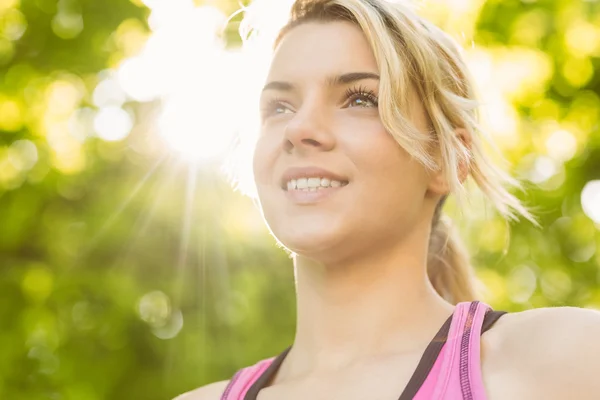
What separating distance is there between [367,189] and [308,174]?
19cm

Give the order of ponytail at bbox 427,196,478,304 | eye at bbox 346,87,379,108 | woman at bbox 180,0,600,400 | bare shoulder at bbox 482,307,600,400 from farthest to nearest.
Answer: ponytail at bbox 427,196,478,304 → eye at bbox 346,87,379,108 → woman at bbox 180,0,600,400 → bare shoulder at bbox 482,307,600,400

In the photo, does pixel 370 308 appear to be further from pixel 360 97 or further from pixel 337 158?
pixel 360 97

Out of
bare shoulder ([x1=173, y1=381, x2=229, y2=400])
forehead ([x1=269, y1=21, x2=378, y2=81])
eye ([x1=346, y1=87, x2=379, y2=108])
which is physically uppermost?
forehead ([x1=269, y1=21, x2=378, y2=81])

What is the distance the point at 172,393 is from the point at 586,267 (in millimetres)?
3605

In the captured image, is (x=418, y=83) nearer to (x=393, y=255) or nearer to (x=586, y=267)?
(x=393, y=255)

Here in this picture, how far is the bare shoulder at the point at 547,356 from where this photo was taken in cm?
208

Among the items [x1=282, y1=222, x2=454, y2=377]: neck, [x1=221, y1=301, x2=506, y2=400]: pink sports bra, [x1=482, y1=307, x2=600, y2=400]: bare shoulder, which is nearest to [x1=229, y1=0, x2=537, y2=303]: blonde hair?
[x1=282, y1=222, x2=454, y2=377]: neck

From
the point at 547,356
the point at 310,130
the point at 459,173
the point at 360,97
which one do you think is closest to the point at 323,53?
the point at 360,97

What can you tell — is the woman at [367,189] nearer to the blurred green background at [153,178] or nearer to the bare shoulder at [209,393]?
the bare shoulder at [209,393]

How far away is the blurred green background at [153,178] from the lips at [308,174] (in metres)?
2.72

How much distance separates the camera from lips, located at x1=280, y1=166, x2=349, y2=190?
98.7 inches

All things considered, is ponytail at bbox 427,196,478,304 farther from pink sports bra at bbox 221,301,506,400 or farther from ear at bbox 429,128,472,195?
pink sports bra at bbox 221,301,506,400

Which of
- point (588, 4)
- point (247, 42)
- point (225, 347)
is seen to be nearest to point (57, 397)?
point (225, 347)

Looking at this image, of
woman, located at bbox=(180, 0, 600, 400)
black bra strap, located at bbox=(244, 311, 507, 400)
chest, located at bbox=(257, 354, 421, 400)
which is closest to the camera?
black bra strap, located at bbox=(244, 311, 507, 400)
